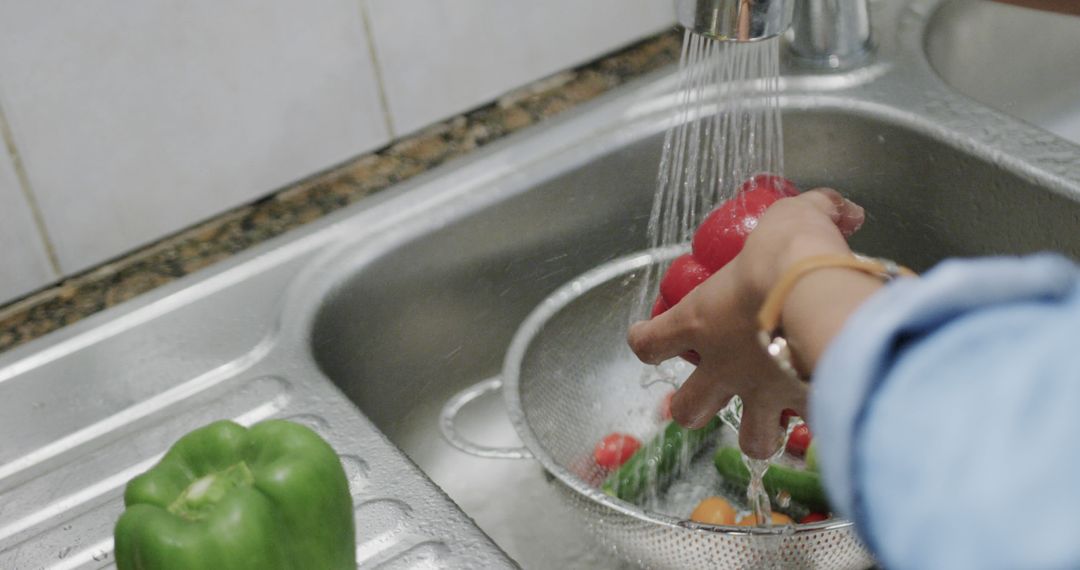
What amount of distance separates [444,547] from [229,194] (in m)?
0.38

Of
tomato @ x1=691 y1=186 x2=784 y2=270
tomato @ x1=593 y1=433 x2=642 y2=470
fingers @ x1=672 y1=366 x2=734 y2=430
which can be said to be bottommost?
tomato @ x1=593 y1=433 x2=642 y2=470

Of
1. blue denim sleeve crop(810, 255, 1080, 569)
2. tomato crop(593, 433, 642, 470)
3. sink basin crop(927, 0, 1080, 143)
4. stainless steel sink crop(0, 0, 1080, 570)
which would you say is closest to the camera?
blue denim sleeve crop(810, 255, 1080, 569)

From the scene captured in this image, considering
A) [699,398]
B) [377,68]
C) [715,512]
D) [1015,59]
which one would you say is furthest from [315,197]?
[1015,59]

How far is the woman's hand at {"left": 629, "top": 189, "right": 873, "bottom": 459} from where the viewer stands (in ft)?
1.50

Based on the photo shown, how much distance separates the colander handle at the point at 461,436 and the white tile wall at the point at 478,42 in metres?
0.20

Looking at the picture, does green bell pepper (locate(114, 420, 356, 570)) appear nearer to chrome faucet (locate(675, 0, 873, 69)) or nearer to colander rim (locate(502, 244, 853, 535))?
colander rim (locate(502, 244, 853, 535))

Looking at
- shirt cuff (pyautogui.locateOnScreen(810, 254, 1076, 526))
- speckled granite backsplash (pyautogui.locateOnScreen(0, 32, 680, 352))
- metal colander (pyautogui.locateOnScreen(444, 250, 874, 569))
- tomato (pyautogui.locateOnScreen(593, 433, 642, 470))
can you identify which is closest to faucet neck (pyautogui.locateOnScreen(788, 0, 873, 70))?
speckled granite backsplash (pyautogui.locateOnScreen(0, 32, 680, 352))

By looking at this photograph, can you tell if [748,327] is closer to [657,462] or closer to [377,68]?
[657,462]

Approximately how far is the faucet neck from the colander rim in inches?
7.8

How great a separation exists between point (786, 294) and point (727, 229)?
0.58 feet

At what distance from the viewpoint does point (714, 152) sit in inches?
31.9

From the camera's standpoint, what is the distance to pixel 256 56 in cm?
86

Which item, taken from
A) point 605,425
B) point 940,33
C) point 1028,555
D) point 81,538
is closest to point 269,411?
point 81,538

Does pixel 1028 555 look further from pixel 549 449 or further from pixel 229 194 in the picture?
pixel 229 194
